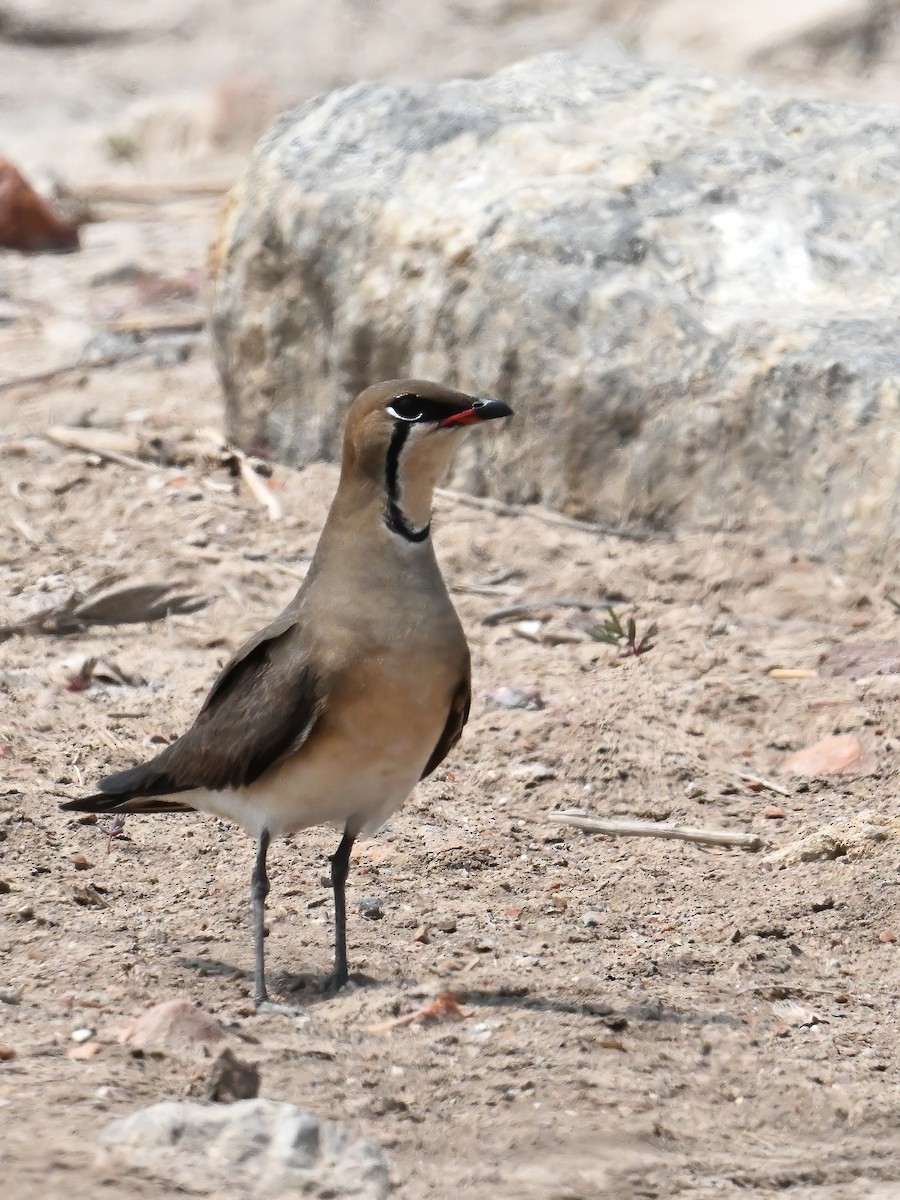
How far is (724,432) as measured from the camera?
6.62 meters

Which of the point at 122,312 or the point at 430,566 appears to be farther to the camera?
the point at 122,312

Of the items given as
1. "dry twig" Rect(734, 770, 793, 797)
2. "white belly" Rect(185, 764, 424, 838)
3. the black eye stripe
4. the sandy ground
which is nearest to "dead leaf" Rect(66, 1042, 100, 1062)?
the sandy ground

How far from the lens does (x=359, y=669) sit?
12.8 feet

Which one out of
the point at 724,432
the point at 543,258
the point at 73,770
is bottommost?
the point at 73,770

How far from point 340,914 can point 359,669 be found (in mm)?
622

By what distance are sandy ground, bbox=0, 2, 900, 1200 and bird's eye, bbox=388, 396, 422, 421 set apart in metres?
1.30

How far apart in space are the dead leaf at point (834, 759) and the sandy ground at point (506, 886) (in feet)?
0.19

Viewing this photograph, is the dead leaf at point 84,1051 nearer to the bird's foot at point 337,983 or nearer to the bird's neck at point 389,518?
the bird's foot at point 337,983

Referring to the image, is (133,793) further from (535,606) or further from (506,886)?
(535,606)

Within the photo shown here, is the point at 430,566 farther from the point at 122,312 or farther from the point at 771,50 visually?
the point at 771,50

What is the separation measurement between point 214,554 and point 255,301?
1374 millimetres

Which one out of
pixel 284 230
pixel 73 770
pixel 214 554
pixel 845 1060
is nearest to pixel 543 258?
pixel 284 230

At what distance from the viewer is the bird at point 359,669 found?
12.9 ft

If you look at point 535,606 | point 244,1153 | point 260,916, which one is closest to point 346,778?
point 260,916
